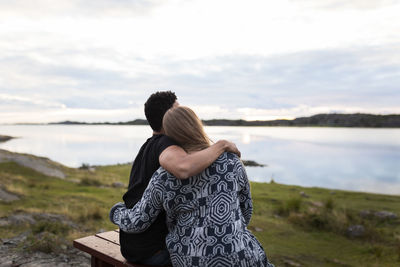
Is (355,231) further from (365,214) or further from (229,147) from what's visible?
(229,147)

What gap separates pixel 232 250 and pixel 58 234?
5.13 metres

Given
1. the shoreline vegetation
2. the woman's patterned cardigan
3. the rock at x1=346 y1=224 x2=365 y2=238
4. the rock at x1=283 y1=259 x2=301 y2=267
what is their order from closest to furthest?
the woman's patterned cardigan < the shoreline vegetation < the rock at x1=283 y1=259 x2=301 y2=267 < the rock at x1=346 y1=224 x2=365 y2=238

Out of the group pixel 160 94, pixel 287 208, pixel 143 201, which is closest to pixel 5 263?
pixel 143 201

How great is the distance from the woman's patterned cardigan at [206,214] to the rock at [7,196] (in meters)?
9.69

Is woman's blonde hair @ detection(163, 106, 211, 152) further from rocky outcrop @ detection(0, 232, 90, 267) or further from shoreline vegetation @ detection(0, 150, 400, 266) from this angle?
shoreline vegetation @ detection(0, 150, 400, 266)

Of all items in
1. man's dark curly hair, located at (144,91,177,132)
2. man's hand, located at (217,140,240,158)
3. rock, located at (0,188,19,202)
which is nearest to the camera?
man's hand, located at (217,140,240,158)

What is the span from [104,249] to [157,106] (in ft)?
5.10

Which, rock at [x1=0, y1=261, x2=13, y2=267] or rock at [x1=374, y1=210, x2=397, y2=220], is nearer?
rock at [x1=0, y1=261, x2=13, y2=267]

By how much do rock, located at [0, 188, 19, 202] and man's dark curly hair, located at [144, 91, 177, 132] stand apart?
947 centimetres

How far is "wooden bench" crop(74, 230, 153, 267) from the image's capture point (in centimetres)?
322

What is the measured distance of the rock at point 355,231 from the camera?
873 cm

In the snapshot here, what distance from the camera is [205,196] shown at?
249cm

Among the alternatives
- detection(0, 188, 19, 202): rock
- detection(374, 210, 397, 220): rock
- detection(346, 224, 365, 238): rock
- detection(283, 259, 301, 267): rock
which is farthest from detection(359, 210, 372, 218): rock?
detection(0, 188, 19, 202): rock

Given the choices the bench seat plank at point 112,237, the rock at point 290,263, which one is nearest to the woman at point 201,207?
the bench seat plank at point 112,237
